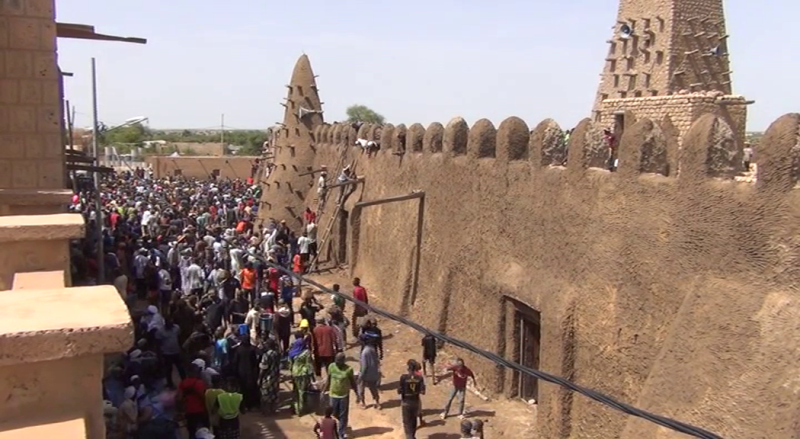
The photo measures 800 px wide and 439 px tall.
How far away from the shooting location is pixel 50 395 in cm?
276

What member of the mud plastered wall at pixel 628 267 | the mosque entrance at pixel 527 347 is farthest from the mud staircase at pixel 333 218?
the mosque entrance at pixel 527 347

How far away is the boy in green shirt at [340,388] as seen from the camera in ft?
30.9

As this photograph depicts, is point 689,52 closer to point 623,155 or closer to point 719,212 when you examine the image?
point 623,155

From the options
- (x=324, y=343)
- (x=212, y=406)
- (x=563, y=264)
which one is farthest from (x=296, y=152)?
(x=212, y=406)

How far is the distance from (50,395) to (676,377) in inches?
241

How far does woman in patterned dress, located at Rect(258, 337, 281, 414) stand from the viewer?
10.4 meters

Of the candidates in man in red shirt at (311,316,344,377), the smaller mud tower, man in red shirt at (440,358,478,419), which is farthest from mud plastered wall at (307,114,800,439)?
the smaller mud tower

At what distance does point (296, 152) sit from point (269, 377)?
14.4 meters

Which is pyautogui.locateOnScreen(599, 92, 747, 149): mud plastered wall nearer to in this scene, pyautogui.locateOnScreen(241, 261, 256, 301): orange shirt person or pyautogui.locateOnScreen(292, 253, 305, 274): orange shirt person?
pyautogui.locateOnScreen(292, 253, 305, 274): orange shirt person

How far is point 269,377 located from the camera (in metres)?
10.4

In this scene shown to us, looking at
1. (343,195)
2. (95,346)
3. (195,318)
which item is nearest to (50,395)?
(95,346)

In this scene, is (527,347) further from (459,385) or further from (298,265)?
(298,265)

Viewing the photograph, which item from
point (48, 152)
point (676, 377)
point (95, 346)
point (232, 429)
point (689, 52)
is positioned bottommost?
point (232, 429)

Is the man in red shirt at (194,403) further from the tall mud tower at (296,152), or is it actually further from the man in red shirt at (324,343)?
the tall mud tower at (296,152)
